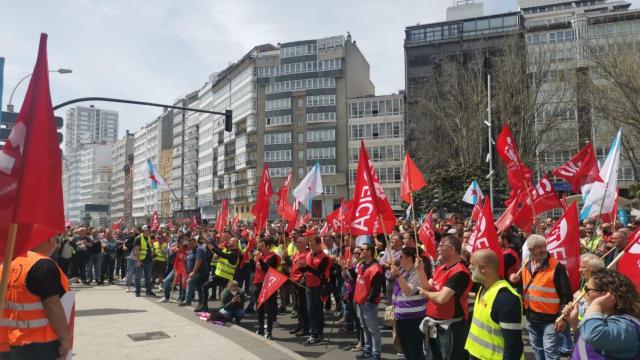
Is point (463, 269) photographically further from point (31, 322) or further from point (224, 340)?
point (224, 340)

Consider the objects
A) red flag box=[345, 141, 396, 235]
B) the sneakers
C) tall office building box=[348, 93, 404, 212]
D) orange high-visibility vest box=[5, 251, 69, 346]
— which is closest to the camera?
orange high-visibility vest box=[5, 251, 69, 346]

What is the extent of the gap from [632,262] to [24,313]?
5630 mm

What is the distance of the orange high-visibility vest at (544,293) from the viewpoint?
6.14 meters

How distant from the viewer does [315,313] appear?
31.7ft

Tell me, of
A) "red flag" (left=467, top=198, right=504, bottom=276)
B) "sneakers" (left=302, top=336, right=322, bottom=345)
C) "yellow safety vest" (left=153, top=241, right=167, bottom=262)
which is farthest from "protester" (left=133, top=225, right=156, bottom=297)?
"red flag" (left=467, top=198, right=504, bottom=276)

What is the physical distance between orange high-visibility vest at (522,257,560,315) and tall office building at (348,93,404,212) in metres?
59.9

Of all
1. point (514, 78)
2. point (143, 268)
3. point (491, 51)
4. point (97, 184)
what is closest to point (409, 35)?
point (491, 51)

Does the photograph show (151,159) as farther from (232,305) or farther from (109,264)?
(232,305)

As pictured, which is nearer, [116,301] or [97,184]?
[116,301]

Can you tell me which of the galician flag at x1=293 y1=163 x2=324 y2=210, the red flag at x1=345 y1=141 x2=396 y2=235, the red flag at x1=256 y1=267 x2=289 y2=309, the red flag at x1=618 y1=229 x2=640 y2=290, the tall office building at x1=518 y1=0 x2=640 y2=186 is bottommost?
the red flag at x1=256 y1=267 x2=289 y2=309

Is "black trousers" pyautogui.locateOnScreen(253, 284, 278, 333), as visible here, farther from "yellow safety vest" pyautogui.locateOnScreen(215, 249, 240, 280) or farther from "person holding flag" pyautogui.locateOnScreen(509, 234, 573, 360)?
"person holding flag" pyautogui.locateOnScreen(509, 234, 573, 360)

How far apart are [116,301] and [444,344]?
1106 cm

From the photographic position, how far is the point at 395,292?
22.1ft

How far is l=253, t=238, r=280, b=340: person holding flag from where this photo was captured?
993cm
